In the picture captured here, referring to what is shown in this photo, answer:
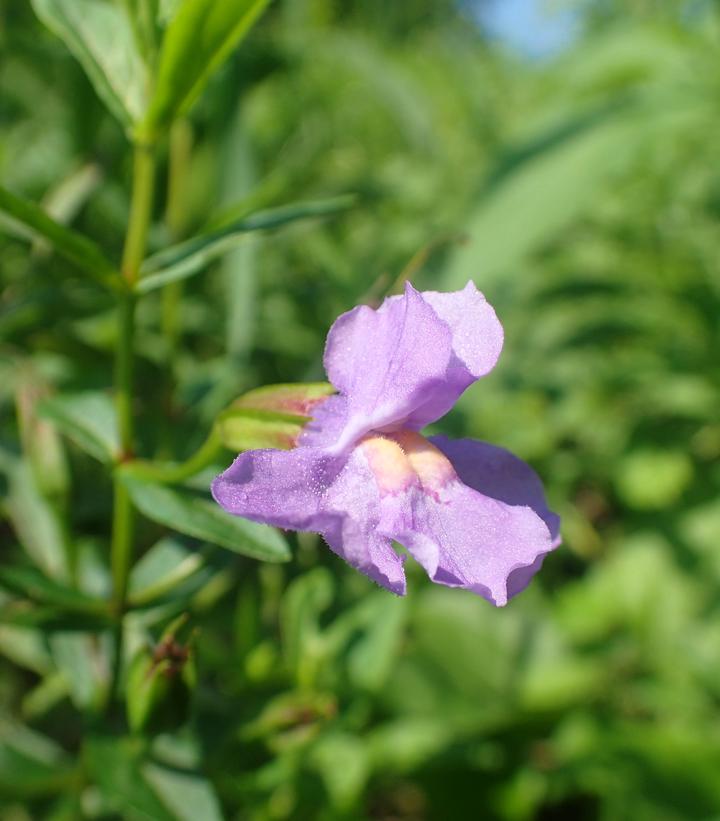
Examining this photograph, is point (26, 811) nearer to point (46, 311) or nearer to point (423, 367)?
point (46, 311)

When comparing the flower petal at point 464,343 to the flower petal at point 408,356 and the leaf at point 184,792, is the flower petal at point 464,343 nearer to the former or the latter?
the flower petal at point 408,356

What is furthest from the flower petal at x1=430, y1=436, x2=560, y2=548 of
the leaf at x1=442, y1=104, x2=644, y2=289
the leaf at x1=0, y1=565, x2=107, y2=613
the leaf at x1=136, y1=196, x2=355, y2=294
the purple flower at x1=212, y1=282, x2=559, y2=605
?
the leaf at x1=442, y1=104, x2=644, y2=289

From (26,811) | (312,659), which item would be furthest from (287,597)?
(26,811)

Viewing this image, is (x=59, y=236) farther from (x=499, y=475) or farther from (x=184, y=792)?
(x=184, y=792)

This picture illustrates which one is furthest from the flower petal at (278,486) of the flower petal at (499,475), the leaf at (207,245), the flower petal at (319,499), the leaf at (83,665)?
the leaf at (83,665)

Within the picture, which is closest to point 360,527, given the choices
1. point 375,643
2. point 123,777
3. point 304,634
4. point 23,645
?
point 123,777

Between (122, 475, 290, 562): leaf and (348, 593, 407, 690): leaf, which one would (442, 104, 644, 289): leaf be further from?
(122, 475, 290, 562): leaf

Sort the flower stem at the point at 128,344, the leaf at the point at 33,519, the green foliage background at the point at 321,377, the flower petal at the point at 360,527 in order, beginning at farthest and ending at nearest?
1. the leaf at the point at 33,519
2. the green foliage background at the point at 321,377
3. the flower stem at the point at 128,344
4. the flower petal at the point at 360,527
